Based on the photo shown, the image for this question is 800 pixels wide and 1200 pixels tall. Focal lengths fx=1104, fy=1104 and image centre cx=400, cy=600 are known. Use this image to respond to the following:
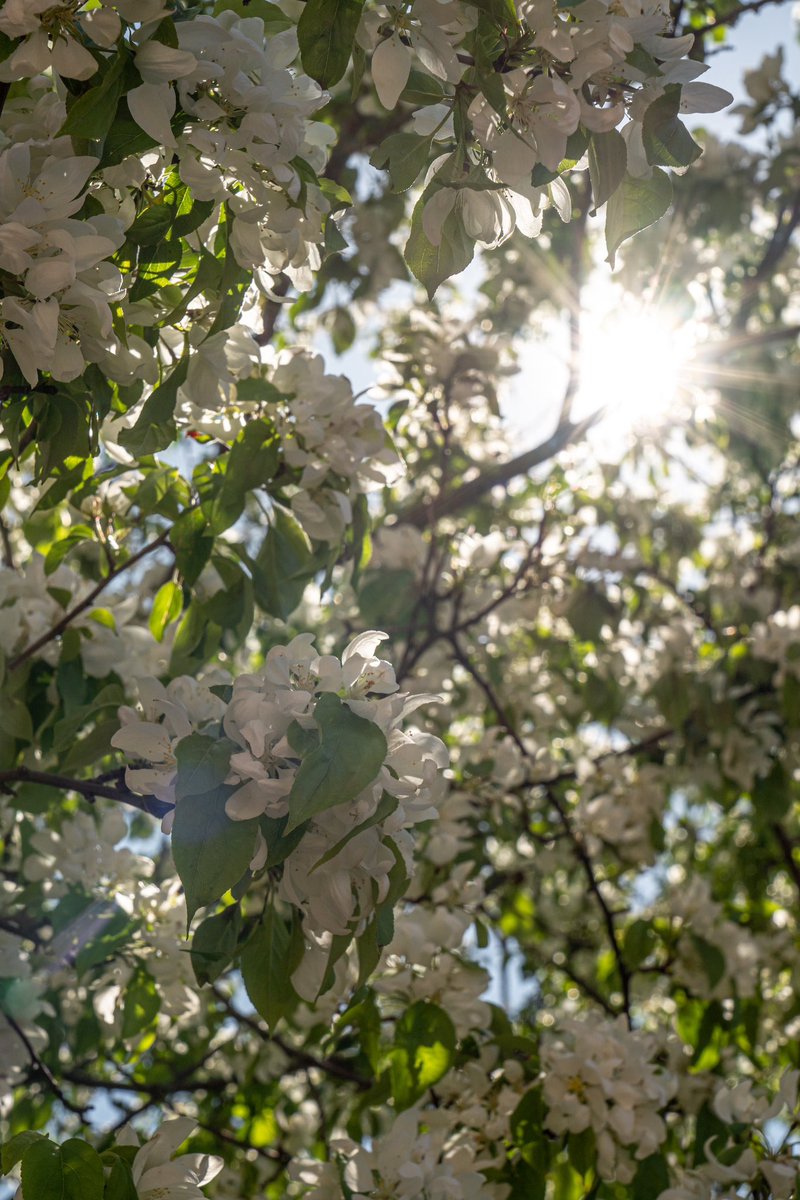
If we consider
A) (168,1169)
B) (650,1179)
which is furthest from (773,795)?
(168,1169)

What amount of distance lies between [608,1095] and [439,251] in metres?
1.45

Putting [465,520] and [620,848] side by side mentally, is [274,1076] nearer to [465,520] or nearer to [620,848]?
[620,848]

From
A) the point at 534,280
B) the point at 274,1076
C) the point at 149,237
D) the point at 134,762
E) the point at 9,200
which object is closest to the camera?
the point at 9,200

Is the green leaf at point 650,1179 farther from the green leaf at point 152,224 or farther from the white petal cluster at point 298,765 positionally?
the green leaf at point 152,224

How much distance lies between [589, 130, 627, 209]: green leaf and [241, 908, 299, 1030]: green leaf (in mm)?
862

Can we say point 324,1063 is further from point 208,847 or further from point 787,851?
point 787,851

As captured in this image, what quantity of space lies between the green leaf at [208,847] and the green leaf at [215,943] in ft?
0.61

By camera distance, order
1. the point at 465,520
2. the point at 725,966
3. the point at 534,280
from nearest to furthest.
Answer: the point at 725,966 < the point at 465,520 < the point at 534,280

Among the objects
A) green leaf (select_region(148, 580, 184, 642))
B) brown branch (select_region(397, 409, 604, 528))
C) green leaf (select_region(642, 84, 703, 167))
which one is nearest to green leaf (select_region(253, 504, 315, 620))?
green leaf (select_region(148, 580, 184, 642))

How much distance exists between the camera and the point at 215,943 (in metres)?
1.24

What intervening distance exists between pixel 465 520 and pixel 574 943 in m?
1.46

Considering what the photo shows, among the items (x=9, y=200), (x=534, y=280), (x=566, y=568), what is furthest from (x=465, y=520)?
(x=9, y=200)

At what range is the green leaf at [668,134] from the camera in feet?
3.67

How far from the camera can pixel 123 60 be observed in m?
1.11
